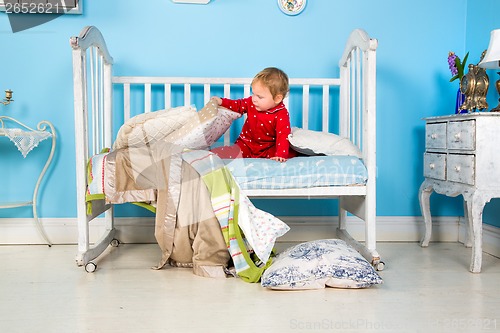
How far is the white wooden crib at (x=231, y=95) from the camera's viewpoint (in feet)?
6.84

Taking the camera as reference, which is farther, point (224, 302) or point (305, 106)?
point (305, 106)

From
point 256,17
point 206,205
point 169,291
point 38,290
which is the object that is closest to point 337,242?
point 206,205

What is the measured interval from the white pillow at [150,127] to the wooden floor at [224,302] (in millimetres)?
512

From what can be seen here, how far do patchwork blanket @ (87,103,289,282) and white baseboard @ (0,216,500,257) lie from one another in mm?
664

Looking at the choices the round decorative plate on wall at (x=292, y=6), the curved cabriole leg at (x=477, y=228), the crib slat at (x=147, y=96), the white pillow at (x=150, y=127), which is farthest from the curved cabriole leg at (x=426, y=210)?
the crib slat at (x=147, y=96)

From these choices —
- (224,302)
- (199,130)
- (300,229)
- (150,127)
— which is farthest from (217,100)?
(224,302)

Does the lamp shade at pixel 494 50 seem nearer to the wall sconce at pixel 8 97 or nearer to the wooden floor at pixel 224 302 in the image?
the wooden floor at pixel 224 302

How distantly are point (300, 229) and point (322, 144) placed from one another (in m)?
0.70

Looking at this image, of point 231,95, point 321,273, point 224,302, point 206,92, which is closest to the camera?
point 224,302

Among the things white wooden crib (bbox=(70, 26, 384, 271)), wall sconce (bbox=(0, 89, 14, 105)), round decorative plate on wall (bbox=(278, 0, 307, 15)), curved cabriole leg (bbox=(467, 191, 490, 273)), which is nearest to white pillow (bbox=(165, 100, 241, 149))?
white wooden crib (bbox=(70, 26, 384, 271))

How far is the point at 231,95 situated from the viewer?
276cm

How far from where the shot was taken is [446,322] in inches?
57.4

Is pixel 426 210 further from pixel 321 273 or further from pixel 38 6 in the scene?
pixel 38 6

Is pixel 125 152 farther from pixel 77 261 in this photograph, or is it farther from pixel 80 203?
pixel 77 261
